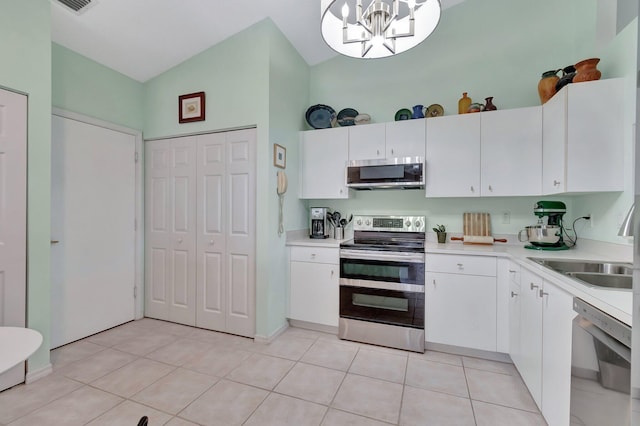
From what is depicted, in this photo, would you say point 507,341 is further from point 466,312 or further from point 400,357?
point 400,357

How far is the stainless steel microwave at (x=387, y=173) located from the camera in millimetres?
2668

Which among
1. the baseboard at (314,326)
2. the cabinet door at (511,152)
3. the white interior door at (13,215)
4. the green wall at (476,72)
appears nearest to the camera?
the white interior door at (13,215)

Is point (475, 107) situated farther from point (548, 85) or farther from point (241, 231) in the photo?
point (241, 231)

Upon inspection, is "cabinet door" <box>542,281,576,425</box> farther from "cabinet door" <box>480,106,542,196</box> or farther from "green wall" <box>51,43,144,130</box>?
"green wall" <box>51,43,144,130</box>

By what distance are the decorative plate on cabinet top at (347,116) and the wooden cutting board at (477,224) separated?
156cm

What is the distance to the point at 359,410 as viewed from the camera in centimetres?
175

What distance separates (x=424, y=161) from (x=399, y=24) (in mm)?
1337

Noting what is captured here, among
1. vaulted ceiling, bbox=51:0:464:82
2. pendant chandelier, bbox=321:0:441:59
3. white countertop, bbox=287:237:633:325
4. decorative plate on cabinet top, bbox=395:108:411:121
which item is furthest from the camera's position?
decorative plate on cabinet top, bbox=395:108:411:121

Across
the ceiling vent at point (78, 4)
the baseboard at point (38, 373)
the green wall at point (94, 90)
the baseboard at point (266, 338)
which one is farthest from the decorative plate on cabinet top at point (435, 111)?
the baseboard at point (38, 373)

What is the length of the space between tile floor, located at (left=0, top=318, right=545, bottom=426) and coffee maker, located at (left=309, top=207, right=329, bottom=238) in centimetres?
109

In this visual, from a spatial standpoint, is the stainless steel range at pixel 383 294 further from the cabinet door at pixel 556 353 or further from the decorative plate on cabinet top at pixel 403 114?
the decorative plate on cabinet top at pixel 403 114

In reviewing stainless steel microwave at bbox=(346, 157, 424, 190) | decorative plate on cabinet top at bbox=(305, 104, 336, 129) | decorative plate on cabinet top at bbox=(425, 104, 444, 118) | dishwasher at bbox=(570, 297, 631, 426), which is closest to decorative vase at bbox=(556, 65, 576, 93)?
decorative plate on cabinet top at bbox=(425, 104, 444, 118)

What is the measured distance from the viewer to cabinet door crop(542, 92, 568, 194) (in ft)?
6.67

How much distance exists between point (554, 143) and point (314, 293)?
234cm
